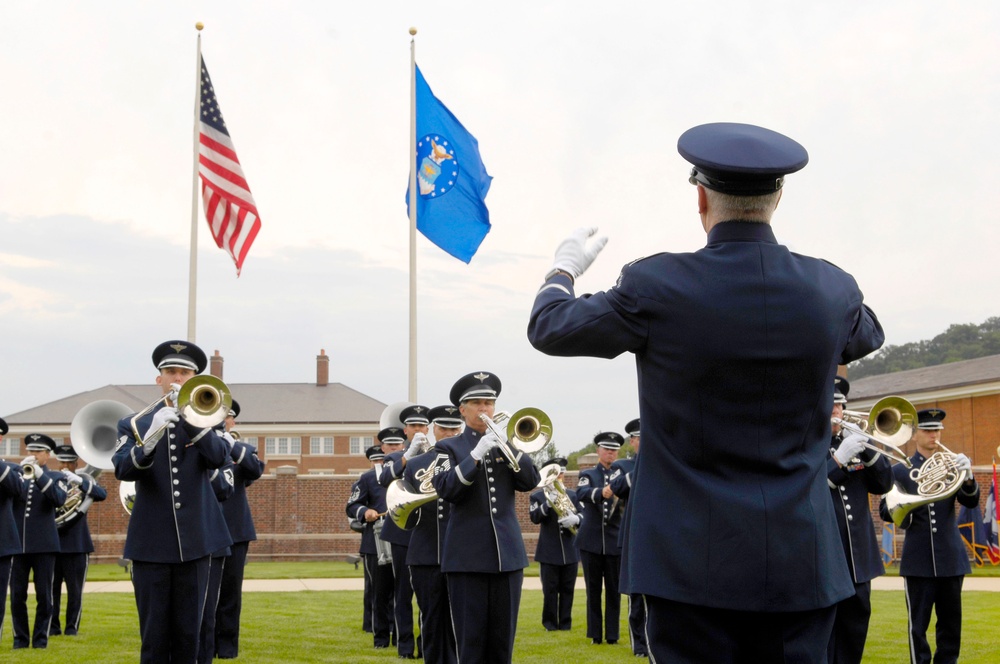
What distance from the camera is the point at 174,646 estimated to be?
278 inches

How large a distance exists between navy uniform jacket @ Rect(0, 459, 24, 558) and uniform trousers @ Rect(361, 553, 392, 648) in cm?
399

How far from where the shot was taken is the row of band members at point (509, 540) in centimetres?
772

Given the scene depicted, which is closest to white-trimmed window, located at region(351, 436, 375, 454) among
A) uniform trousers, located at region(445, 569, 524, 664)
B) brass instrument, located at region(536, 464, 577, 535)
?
brass instrument, located at region(536, 464, 577, 535)

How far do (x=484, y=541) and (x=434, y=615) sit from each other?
2.08 m

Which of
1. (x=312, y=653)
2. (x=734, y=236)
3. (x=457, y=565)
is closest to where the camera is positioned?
(x=734, y=236)

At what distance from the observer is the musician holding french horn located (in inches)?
300

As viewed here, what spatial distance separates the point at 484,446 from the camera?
779cm

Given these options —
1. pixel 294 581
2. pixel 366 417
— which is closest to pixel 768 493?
pixel 294 581

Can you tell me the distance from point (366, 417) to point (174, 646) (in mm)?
57814

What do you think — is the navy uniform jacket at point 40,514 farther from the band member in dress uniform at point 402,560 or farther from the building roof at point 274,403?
the building roof at point 274,403

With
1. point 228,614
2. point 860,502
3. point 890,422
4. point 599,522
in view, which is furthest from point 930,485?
point 228,614

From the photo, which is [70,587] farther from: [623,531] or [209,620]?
[623,531]

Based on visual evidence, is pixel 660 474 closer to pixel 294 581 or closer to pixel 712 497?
pixel 712 497

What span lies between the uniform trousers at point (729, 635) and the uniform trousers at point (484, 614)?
4779 millimetres
